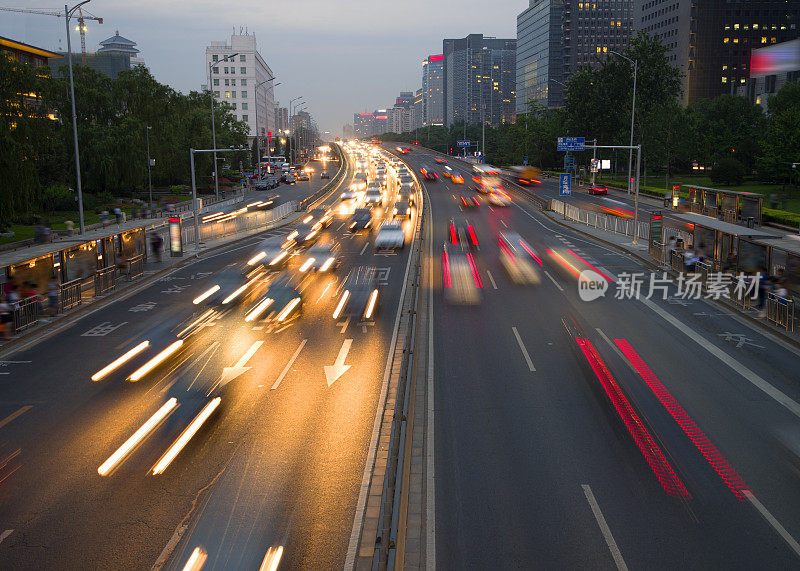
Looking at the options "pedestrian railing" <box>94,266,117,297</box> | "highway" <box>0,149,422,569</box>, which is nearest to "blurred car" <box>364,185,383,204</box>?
"pedestrian railing" <box>94,266,117,297</box>

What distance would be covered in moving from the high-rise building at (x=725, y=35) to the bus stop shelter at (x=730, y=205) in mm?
137872

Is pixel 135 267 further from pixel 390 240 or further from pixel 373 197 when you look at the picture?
pixel 373 197

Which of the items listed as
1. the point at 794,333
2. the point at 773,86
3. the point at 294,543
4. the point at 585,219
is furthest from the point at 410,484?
the point at 773,86

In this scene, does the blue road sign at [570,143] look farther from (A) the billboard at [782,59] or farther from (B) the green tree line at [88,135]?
(A) the billboard at [782,59]

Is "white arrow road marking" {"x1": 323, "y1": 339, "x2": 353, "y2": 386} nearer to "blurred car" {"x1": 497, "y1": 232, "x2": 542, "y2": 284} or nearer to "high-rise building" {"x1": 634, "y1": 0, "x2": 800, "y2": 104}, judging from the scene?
Answer: "blurred car" {"x1": 497, "y1": 232, "x2": 542, "y2": 284}

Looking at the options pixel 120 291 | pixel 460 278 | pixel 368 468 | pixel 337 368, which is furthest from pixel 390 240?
pixel 368 468

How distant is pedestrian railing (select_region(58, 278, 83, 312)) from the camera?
25.1 m

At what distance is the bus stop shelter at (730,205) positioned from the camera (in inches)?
1693

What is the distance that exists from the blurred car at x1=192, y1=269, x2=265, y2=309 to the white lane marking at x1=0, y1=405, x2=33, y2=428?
11111 mm

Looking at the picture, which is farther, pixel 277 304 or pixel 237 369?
pixel 277 304

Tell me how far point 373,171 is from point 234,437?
332 ft

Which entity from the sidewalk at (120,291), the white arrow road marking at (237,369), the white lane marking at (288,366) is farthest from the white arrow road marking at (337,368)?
the sidewalk at (120,291)

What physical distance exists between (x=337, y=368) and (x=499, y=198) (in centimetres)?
5793

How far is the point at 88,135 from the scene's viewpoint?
220 feet
